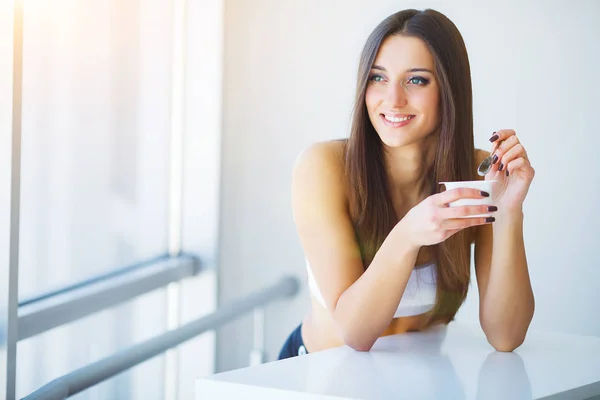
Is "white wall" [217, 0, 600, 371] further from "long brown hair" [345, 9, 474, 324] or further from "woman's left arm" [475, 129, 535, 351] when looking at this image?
"woman's left arm" [475, 129, 535, 351]

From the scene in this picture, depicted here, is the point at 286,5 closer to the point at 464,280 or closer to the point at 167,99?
the point at 167,99

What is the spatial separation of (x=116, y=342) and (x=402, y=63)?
1064 millimetres

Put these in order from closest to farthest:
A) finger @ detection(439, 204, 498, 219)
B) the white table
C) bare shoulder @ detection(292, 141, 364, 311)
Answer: the white table, finger @ detection(439, 204, 498, 219), bare shoulder @ detection(292, 141, 364, 311)

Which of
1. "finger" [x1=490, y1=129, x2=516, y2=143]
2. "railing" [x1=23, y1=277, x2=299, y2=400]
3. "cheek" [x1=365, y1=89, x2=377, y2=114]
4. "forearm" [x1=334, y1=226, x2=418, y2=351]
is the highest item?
"cheek" [x1=365, y1=89, x2=377, y2=114]

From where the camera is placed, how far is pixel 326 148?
1.32 m

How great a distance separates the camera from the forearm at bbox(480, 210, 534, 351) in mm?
1179

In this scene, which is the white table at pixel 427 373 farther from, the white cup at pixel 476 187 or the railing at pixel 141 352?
the railing at pixel 141 352

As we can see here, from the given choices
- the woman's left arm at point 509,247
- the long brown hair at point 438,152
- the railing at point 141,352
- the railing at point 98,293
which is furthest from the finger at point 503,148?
the railing at point 98,293

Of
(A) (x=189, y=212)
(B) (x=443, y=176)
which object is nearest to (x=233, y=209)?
(A) (x=189, y=212)

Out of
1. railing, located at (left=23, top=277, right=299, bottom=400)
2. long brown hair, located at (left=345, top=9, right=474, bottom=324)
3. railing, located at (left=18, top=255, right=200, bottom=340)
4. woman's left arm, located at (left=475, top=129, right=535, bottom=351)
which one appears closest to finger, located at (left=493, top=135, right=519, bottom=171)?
woman's left arm, located at (left=475, top=129, right=535, bottom=351)

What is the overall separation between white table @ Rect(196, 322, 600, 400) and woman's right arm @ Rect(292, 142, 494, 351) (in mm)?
58

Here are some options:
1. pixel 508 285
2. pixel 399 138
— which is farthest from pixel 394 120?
pixel 508 285

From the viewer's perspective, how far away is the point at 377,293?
113 centimetres

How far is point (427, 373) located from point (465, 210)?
0.22 meters
